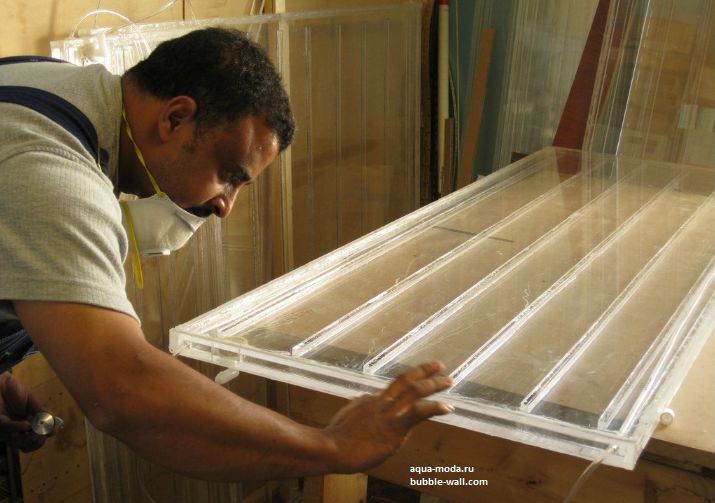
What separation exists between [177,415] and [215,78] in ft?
1.71

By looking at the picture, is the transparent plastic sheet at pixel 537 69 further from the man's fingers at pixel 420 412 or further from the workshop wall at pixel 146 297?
the man's fingers at pixel 420 412

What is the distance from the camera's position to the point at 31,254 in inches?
32.6

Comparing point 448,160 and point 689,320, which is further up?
point 689,320

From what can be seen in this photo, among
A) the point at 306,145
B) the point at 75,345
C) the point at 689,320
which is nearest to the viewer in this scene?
the point at 75,345

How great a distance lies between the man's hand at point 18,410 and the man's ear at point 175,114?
2.47ft

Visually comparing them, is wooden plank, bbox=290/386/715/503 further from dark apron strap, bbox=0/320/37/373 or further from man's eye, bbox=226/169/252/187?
dark apron strap, bbox=0/320/37/373

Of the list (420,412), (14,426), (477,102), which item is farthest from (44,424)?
(477,102)

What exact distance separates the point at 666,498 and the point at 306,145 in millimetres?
1822

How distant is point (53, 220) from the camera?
0.83m

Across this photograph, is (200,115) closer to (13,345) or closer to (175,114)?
(175,114)

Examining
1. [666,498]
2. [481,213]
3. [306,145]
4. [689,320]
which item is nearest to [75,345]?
[666,498]

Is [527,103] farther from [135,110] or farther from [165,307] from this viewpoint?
[135,110]

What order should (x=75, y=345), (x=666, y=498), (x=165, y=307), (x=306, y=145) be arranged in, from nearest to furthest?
(x=75, y=345) → (x=666, y=498) → (x=165, y=307) → (x=306, y=145)

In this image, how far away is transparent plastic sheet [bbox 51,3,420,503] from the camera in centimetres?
212
